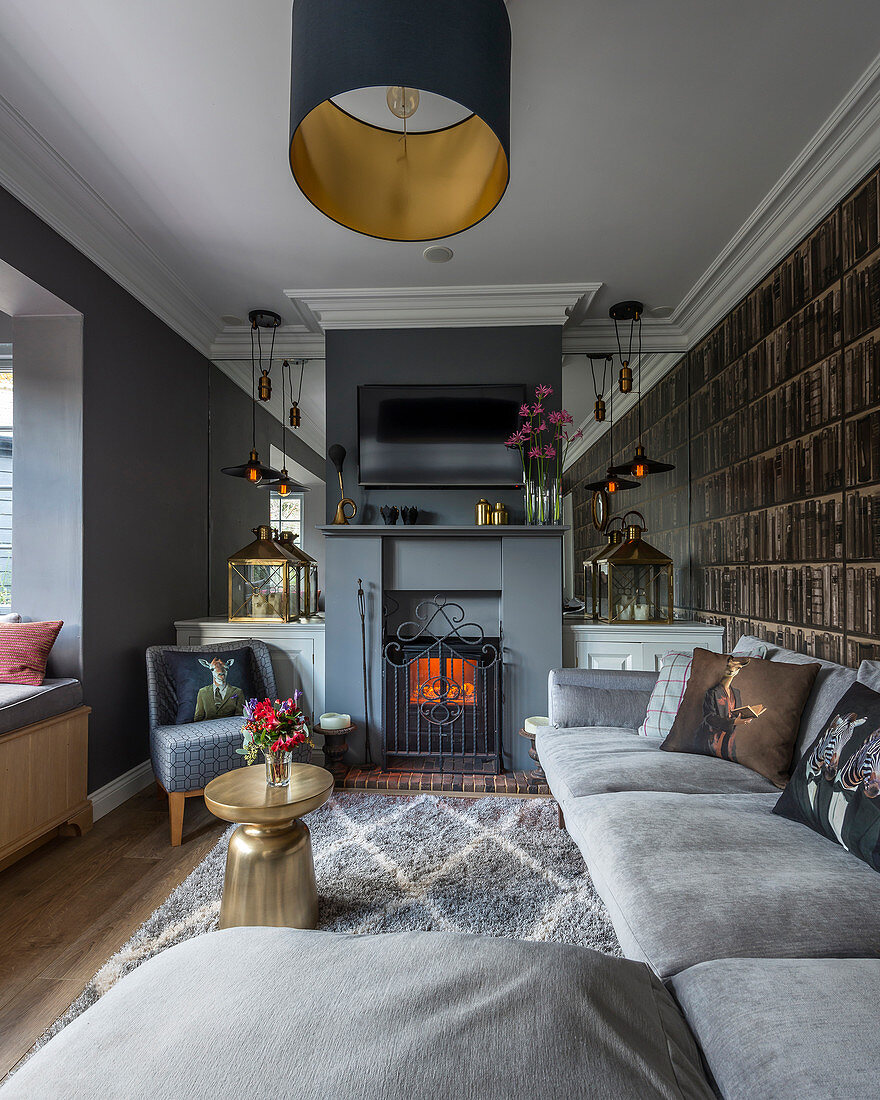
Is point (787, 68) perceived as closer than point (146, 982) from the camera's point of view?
No

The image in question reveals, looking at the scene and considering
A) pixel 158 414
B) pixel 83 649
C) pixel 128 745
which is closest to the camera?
pixel 83 649

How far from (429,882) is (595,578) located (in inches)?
83.2

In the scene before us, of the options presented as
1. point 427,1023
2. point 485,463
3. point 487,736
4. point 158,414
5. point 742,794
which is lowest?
point 487,736

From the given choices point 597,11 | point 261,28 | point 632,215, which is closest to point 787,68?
Result: point 597,11

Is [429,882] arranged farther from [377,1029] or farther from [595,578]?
[595,578]

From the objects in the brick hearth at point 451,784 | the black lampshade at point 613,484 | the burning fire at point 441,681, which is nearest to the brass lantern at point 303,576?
the burning fire at point 441,681

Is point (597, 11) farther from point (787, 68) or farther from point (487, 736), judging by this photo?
point (487, 736)

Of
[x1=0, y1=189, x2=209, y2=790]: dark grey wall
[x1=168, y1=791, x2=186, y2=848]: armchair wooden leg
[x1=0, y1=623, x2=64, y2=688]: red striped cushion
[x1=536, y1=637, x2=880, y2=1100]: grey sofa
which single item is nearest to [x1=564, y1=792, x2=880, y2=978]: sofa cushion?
[x1=536, y1=637, x2=880, y2=1100]: grey sofa

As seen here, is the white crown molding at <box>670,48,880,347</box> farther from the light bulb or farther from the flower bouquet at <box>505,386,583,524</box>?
the light bulb

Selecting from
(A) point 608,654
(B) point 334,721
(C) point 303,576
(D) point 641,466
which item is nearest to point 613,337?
(D) point 641,466

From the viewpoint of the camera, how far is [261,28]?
73.6 inches

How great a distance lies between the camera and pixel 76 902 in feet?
7.16

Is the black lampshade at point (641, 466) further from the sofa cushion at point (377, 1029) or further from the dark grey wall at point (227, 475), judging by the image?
the sofa cushion at point (377, 1029)

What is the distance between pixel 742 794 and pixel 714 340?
269 centimetres
